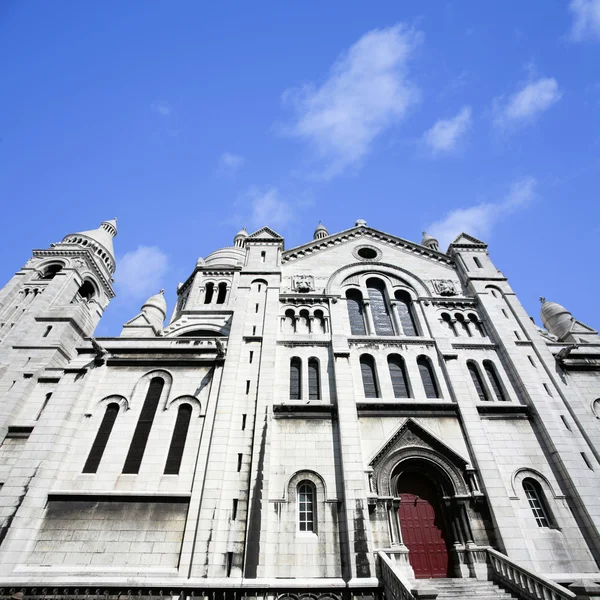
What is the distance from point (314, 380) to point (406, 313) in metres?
7.74

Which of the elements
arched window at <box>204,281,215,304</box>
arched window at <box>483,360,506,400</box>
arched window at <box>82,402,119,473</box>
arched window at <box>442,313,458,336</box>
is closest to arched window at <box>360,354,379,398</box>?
arched window at <box>442,313,458,336</box>

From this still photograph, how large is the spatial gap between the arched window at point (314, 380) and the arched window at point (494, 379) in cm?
877

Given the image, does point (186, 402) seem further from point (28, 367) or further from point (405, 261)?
point (405, 261)

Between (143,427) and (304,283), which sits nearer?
(143,427)

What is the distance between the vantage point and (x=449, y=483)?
1522cm

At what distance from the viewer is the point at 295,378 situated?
18578 mm

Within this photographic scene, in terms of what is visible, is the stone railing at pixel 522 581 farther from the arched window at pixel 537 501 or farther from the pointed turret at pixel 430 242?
the pointed turret at pixel 430 242

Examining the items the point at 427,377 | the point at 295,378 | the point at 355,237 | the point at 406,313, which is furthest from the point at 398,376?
the point at 355,237

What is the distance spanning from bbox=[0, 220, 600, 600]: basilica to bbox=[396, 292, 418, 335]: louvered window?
0.28 feet

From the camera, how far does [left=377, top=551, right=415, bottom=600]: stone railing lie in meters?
9.83

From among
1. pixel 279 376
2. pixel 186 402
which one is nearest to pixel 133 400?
pixel 186 402

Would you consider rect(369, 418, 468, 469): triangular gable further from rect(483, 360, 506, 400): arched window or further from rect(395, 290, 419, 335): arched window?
rect(395, 290, 419, 335): arched window

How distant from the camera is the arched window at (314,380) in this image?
17.8 meters

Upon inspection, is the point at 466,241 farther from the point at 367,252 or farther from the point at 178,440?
the point at 178,440
